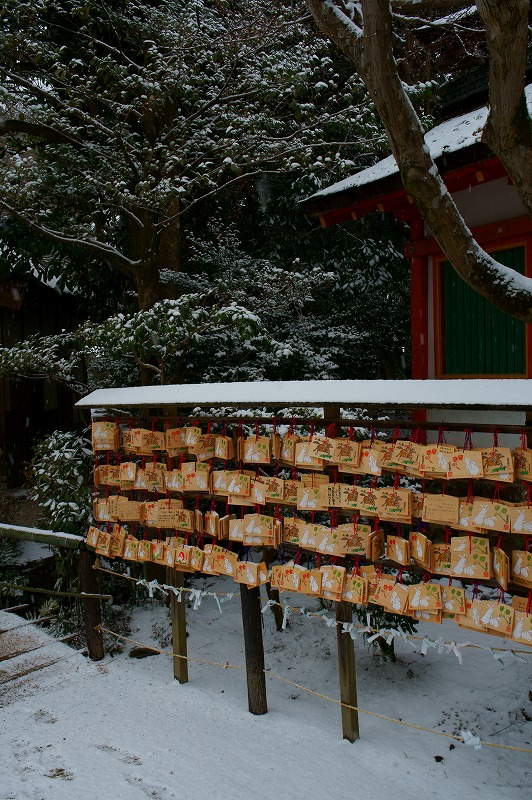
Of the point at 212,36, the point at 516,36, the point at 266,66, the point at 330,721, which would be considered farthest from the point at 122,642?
the point at 212,36

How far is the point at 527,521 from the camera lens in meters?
3.14

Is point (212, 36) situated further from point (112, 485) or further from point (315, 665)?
point (315, 665)

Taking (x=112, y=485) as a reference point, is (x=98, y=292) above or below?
above

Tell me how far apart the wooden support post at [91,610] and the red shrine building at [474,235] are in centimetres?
406

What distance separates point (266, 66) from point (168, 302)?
3674mm

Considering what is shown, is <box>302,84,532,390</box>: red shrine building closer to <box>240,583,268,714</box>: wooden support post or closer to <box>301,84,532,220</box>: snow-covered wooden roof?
<box>301,84,532,220</box>: snow-covered wooden roof

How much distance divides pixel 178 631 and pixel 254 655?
0.84m

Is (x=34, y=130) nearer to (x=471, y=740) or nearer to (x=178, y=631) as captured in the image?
(x=178, y=631)

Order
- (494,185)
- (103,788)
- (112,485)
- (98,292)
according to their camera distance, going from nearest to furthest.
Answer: (103,788)
(112,485)
(494,185)
(98,292)

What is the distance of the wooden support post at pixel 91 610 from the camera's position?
5.42 metres

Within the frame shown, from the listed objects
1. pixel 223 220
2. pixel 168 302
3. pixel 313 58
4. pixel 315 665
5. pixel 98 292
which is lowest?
pixel 315 665

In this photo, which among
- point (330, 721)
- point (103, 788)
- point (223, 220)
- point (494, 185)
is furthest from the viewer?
point (223, 220)

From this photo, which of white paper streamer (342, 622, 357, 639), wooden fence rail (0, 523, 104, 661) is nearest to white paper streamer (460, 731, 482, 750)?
white paper streamer (342, 622, 357, 639)

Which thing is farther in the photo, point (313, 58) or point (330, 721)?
point (313, 58)
